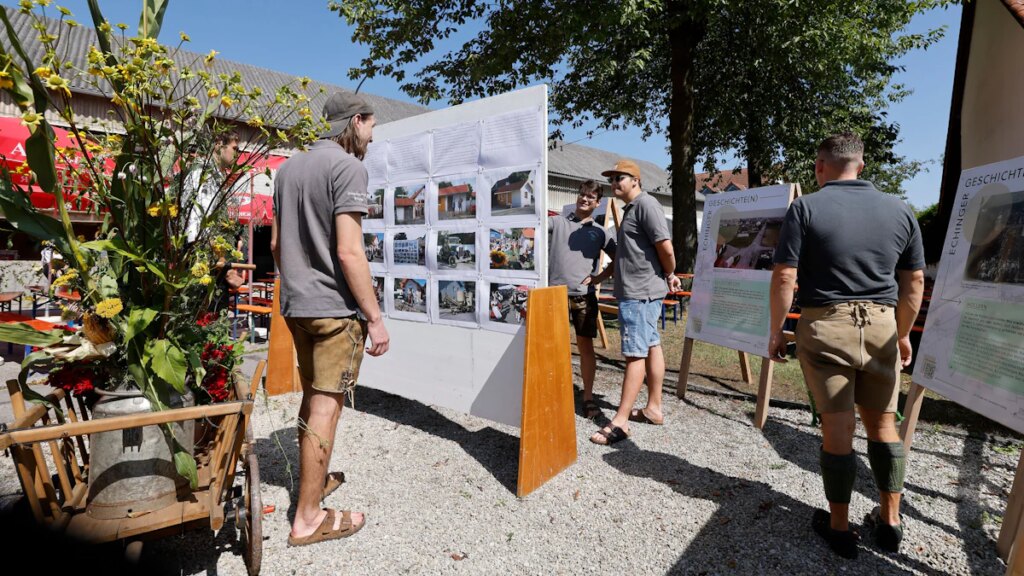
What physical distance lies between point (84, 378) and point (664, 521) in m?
2.68

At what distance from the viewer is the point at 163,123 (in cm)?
192

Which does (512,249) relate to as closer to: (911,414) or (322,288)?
(322,288)

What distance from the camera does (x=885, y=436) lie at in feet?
8.62

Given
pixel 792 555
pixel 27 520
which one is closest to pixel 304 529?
pixel 27 520

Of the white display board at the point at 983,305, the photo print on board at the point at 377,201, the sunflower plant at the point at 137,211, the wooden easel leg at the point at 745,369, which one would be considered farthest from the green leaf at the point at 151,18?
the wooden easel leg at the point at 745,369

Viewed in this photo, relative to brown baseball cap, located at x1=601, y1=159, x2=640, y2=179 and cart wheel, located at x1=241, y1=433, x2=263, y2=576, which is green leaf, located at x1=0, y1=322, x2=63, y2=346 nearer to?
cart wheel, located at x1=241, y1=433, x2=263, y2=576

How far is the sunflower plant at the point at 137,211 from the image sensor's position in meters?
1.75

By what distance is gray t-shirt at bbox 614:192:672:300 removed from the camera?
4000mm

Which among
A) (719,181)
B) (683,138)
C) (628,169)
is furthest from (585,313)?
(719,181)

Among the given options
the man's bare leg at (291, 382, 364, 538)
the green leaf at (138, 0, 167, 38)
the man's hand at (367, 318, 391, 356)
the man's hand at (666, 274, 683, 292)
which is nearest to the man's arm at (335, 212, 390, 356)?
the man's hand at (367, 318, 391, 356)

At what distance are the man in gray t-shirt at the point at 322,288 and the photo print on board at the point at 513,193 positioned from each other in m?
1.12

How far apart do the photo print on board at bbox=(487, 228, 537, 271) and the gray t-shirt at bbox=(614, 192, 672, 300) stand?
3.50 ft

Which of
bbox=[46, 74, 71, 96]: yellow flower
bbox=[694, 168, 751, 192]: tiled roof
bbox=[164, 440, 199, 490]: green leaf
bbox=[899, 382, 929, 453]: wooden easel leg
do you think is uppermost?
bbox=[694, 168, 751, 192]: tiled roof

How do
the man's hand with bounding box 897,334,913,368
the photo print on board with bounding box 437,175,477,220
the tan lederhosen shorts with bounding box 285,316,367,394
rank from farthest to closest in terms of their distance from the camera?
1. the photo print on board with bounding box 437,175,477,220
2. the man's hand with bounding box 897,334,913,368
3. the tan lederhosen shorts with bounding box 285,316,367,394
